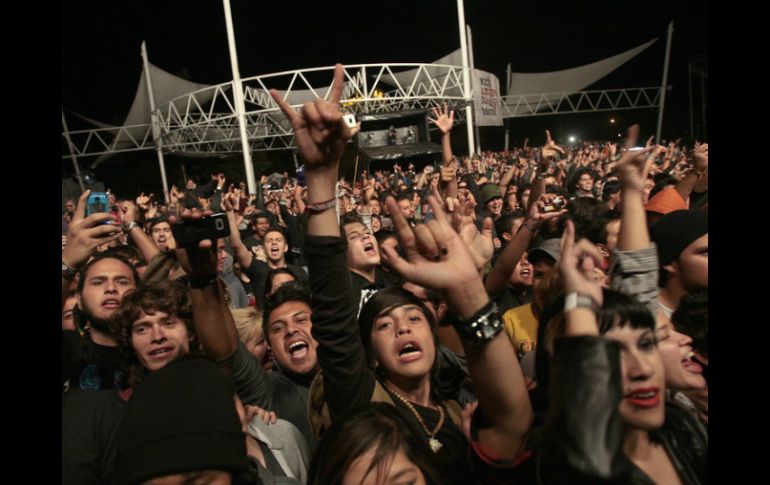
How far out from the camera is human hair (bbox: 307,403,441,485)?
142 centimetres

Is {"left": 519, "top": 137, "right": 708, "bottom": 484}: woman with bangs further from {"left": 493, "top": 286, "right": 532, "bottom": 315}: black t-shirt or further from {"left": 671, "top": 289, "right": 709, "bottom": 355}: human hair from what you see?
{"left": 493, "top": 286, "right": 532, "bottom": 315}: black t-shirt

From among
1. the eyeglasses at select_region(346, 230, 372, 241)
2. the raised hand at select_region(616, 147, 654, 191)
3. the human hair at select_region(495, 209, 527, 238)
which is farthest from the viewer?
the human hair at select_region(495, 209, 527, 238)

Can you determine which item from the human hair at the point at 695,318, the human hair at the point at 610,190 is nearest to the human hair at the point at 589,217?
the human hair at the point at 610,190

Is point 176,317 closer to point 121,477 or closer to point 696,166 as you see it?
point 121,477

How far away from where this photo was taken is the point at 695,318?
1.86 meters

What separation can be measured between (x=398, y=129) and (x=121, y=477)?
58.1ft

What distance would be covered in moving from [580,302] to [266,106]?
16.4 m

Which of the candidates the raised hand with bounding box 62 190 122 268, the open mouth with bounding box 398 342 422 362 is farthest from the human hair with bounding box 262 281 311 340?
the raised hand with bounding box 62 190 122 268

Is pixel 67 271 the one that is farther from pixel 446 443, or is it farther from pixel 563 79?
pixel 563 79

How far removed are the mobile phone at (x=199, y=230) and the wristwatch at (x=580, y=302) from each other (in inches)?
47.8

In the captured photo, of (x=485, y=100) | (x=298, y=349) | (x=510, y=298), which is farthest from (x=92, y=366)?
(x=485, y=100)

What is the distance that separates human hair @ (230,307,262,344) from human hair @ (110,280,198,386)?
447mm

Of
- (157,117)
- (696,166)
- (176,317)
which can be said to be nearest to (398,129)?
(157,117)

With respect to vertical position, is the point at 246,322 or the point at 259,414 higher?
the point at 246,322
